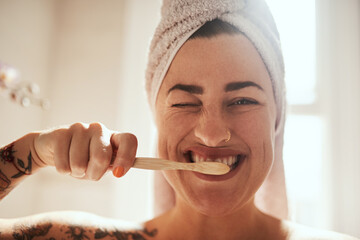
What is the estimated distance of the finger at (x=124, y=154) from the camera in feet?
1.60

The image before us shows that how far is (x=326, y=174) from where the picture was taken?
1.44m

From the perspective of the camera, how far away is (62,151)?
0.50 meters

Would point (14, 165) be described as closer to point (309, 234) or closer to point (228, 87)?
point (228, 87)

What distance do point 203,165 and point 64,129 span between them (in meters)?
0.26

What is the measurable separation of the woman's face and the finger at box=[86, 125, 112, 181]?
0.58 feet

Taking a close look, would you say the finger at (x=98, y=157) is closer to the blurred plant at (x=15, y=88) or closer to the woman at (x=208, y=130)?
the woman at (x=208, y=130)

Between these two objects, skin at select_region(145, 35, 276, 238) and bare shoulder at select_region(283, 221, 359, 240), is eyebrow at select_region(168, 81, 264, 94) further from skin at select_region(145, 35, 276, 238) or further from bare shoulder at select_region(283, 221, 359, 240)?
bare shoulder at select_region(283, 221, 359, 240)

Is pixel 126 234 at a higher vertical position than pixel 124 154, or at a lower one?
lower

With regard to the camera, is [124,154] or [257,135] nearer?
[124,154]

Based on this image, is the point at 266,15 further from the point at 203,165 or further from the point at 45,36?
the point at 45,36

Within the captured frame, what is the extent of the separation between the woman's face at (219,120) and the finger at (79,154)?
0.20m

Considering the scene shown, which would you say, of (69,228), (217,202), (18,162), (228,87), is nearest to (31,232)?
(69,228)

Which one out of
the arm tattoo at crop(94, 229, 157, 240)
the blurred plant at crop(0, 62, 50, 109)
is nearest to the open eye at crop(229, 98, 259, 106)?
the arm tattoo at crop(94, 229, 157, 240)

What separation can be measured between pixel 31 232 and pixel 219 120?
1.56 feet
